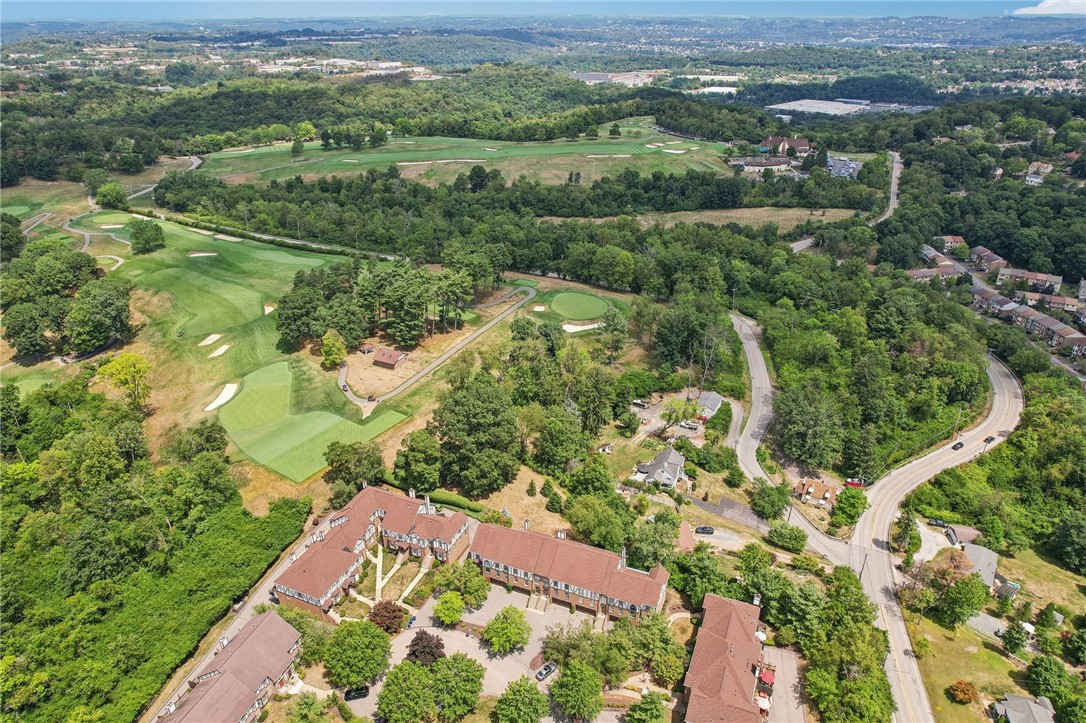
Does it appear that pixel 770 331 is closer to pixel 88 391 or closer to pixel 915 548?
pixel 915 548

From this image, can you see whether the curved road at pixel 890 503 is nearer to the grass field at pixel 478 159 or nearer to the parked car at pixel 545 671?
the parked car at pixel 545 671

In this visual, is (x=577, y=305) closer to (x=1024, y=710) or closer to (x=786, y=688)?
(x=786, y=688)

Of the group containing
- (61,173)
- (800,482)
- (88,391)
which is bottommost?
(800,482)

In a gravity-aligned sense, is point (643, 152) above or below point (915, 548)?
above

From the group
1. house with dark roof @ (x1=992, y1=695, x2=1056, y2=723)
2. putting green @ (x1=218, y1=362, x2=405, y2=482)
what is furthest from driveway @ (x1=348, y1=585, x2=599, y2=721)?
house with dark roof @ (x1=992, y1=695, x2=1056, y2=723)

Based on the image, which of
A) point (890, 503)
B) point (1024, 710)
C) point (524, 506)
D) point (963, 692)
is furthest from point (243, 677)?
point (890, 503)

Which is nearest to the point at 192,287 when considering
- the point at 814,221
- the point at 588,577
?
the point at 588,577

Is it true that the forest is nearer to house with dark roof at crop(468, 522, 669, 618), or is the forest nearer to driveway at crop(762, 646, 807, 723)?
house with dark roof at crop(468, 522, 669, 618)
